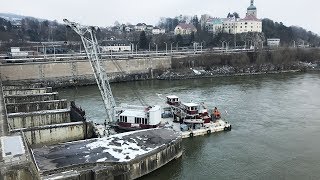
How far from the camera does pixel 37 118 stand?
22797mm

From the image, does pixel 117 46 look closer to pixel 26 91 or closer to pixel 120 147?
pixel 26 91

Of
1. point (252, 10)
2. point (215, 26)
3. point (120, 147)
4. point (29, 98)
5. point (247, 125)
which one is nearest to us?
point (120, 147)

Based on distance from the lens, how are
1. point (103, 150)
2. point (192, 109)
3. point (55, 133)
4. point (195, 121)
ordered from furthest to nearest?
point (192, 109)
point (195, 121)
point (55, 133)
point (103, 150)

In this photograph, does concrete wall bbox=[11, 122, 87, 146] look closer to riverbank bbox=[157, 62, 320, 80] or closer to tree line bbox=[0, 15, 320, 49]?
riverbank bbox=[157, 62, 320, 80]

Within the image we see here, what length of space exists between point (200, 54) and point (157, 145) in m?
42.1

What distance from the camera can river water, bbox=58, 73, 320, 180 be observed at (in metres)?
18.4

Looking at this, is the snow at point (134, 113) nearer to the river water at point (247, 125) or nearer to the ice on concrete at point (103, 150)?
the ice on concrete at point (103, 150)

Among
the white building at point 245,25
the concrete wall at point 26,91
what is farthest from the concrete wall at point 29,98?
the white building at point 245,25

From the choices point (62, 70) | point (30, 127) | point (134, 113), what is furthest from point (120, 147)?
point (62, 70)

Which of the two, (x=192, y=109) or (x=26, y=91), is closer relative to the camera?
(x=192, y=109)

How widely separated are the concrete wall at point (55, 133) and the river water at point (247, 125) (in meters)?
5.65

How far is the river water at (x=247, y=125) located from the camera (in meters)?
18.4

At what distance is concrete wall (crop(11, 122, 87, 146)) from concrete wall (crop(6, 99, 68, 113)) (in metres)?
5.63

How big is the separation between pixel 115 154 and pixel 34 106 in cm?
1085
